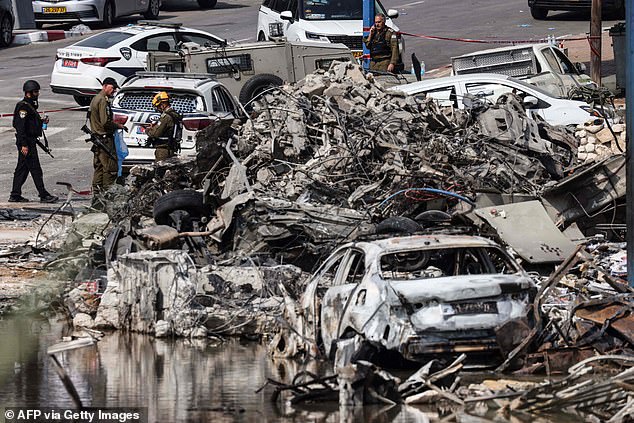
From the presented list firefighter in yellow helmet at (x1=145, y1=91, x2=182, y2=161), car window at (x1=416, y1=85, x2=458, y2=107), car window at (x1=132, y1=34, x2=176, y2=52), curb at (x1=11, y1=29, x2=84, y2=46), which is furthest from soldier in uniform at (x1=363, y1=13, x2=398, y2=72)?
curb at (x1=11, y1=29, x2=84, y2=46)

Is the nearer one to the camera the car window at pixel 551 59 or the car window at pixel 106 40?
the car window at pixel 551 59

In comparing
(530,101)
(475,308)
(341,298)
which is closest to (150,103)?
(530,101)

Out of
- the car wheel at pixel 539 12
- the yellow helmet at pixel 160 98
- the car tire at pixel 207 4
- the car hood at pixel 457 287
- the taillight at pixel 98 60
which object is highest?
the yellow helmet at pixel 160 98

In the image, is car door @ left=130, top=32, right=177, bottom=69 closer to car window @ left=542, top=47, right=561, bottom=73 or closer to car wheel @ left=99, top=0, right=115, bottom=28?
car window @ left=542, top=47, right=561, bottom=73

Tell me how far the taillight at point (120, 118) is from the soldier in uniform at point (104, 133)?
2.7 inches

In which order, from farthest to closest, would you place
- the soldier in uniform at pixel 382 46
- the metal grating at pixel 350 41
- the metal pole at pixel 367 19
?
the metal grating at pixel 350 41
the metal pole at pixel 367 19
the soldier in uniform at pixel 382 46

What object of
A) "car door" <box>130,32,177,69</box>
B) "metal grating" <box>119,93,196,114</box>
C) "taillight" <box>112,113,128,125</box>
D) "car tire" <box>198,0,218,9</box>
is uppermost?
"metal grating" <box>119,93,196,114</box>

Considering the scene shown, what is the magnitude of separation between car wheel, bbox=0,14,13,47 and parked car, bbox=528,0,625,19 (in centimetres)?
1485

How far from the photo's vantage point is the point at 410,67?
1205 inches

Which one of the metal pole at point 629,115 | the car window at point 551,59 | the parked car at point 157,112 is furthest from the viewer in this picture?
the car window at point 551,59

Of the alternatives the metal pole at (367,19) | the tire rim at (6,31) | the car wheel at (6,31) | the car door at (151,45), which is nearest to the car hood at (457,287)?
the metal pole at (367,19)

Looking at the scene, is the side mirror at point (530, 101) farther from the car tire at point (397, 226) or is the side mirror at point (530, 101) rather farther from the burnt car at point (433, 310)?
the burnt car at point (433, 310)

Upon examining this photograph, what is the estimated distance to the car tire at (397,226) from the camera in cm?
1385

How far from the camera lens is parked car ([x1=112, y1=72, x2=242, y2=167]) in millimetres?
18109
